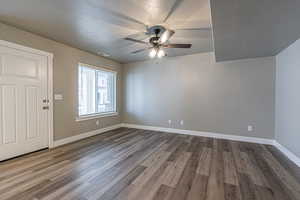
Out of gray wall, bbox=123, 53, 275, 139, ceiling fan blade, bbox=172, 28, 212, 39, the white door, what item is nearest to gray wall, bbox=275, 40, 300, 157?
gray wall, bbox=123, 53, 275, 139

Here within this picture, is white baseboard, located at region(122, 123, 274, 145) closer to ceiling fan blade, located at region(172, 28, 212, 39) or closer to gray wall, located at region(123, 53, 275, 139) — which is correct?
gray wall, located at region(123, 53, 275, 139)

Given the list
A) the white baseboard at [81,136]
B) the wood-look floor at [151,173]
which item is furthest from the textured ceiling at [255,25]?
the white baseboard at [81,136]

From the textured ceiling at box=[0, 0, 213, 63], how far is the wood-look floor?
2543 mm

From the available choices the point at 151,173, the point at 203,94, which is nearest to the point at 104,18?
the point at 151,173

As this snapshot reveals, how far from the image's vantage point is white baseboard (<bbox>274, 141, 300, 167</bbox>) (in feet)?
8.31

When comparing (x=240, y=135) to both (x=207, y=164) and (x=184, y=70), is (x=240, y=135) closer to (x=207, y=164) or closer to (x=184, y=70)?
(x=207, y=164)

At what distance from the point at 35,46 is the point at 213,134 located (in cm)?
506

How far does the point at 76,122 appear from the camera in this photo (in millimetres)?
3918

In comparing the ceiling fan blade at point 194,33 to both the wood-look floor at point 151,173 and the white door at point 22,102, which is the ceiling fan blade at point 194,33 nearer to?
the wood-look floor at point 151,173

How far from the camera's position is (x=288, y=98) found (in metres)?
2.90

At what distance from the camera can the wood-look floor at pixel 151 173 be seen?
1.75 meters

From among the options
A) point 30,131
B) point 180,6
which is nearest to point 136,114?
point 30,131

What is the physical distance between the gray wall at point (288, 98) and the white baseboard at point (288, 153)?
0.25ft

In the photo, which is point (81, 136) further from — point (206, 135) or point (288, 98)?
point (288, 98)
